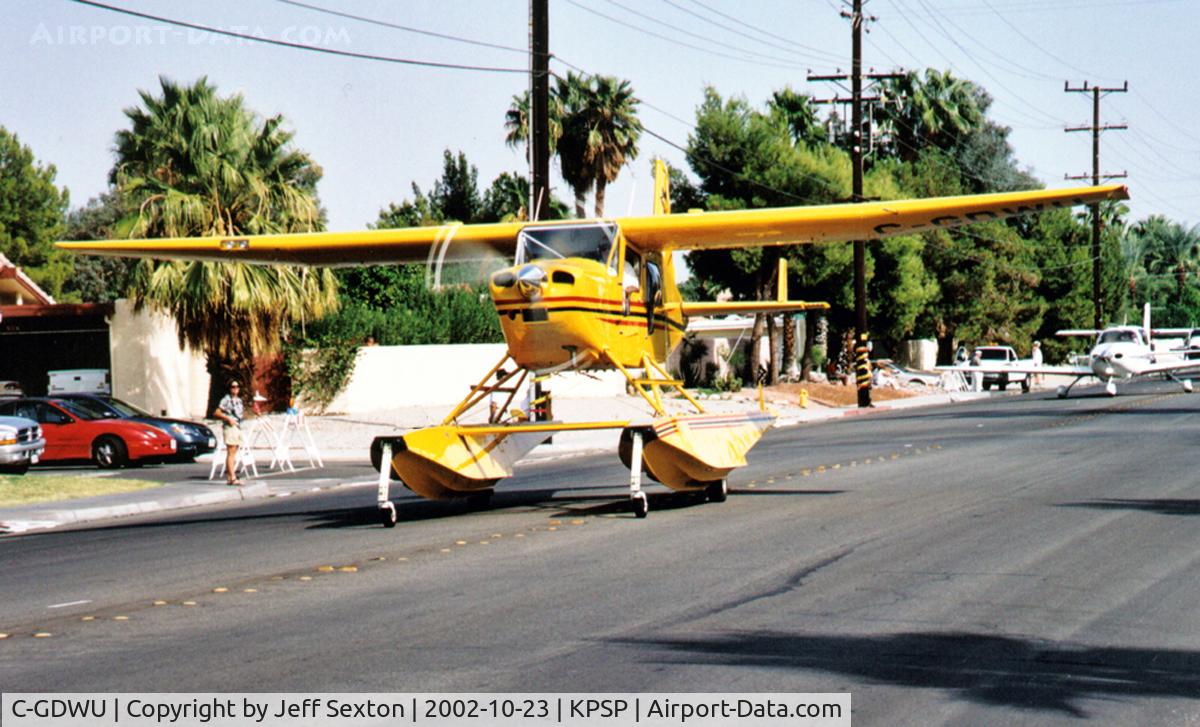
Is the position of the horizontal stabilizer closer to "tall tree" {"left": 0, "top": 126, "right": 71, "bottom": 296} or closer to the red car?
the red car

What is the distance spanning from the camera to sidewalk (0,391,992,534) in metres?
18.5

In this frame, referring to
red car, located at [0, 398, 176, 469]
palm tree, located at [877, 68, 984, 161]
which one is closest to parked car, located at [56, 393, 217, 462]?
red car, located at [0, 398, 176, 469]

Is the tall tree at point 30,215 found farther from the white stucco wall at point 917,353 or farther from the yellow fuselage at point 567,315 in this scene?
the yellow fuselage at point 567,315

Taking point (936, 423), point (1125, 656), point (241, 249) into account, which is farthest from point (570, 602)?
point (936, 423)

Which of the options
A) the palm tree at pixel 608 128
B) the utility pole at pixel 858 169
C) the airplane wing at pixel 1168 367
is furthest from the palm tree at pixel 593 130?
the airplane wing at pixel 1168 367

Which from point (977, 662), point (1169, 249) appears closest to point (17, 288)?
point (977, 662)

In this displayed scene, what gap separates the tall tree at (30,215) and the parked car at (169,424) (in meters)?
43.5

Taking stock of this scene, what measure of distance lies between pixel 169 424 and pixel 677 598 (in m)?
20.7

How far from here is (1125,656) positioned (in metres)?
7.48

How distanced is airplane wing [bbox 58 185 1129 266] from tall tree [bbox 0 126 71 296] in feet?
180

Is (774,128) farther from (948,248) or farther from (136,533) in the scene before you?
(136,533)

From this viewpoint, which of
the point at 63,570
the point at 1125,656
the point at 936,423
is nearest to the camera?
the point at 1125,656

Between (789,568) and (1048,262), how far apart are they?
7355 centimetres

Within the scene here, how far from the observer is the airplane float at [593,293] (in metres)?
15.0
